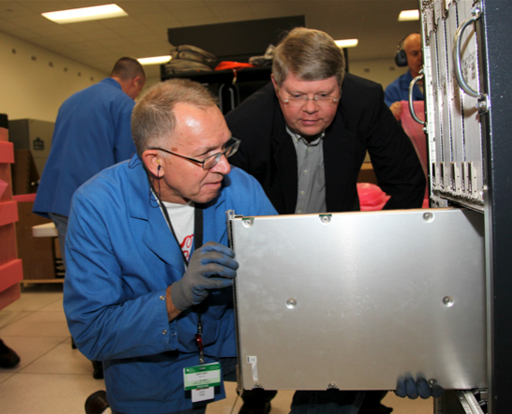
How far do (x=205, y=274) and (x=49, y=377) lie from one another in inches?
74.3

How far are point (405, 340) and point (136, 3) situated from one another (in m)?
5.92

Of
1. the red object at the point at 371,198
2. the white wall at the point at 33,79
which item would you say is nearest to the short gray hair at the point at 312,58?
the red object at the point at 371,198

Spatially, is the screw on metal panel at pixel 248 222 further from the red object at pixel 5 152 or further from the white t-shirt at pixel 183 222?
the red object at pixel 5 152

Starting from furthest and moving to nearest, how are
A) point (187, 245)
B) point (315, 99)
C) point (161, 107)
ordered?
point (315, 99), point (187, 245), point (161, 107)

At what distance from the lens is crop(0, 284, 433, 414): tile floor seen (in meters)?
1.96

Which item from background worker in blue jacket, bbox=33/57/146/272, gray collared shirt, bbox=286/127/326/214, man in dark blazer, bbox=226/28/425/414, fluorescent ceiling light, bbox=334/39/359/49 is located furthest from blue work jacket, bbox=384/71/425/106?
fluorescent ceiling light, bbox=334/39/359/49

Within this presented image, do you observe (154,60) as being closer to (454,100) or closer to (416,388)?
(454,100)

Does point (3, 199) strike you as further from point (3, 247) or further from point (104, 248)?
point (104, 248)

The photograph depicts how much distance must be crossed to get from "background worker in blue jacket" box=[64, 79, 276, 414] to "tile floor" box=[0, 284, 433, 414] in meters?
0.87

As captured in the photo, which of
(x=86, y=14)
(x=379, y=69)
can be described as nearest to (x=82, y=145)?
(x=86, y=14)

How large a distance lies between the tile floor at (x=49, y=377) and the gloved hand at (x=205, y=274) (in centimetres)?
117

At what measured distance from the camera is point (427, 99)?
0.97 meters

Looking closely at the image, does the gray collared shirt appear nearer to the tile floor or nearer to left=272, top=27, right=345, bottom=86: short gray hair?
left=272, top=27, right=345, bottom=86: short gray hair

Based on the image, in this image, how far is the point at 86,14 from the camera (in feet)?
19.3
